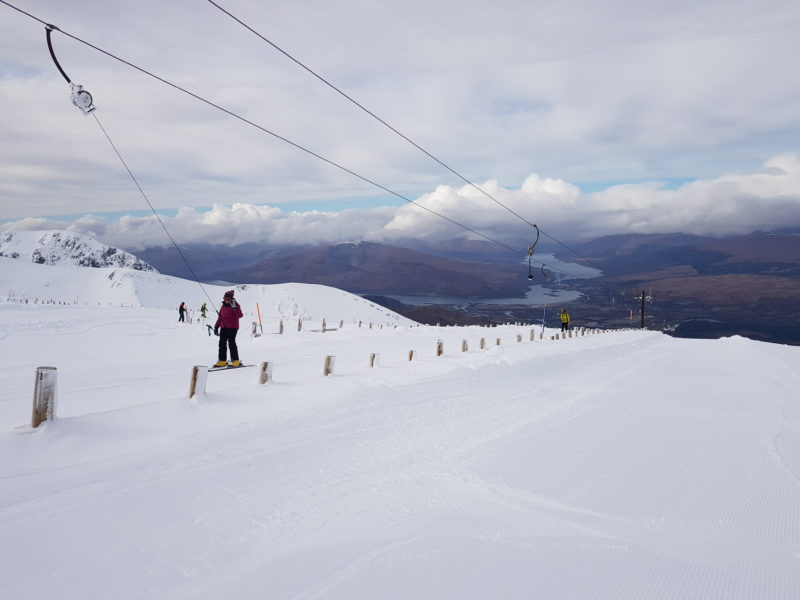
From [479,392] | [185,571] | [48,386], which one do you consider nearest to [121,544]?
[185,571]

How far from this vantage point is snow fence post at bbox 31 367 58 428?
6.00 meters

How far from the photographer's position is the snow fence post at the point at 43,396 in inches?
236

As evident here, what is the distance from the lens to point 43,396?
238 inches

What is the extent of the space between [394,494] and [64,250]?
215008mm

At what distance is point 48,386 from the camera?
20.0ft

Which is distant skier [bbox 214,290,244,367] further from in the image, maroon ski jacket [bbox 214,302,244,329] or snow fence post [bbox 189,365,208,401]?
snow fence post [bbox 189,365,208,401]

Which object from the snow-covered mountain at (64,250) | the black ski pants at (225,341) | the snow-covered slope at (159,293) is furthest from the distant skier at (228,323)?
the snow-covered mountain at (64,250)

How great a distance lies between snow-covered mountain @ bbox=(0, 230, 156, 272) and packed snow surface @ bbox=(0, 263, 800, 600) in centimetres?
18702

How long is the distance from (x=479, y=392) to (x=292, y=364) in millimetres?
6720

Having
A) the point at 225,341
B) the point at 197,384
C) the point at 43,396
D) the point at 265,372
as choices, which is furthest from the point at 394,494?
the point at 225,341

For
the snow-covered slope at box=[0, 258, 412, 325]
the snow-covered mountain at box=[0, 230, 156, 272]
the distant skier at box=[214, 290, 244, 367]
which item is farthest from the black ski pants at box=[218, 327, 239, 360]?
the snow-covered mountain at box=[0, 230, 156, 272]

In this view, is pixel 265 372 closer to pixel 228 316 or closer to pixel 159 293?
pixel 228 316

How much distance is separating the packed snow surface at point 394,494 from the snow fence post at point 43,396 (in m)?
0.15

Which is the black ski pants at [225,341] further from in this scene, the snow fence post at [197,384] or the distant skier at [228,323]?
the snow fence post at [197,384]
